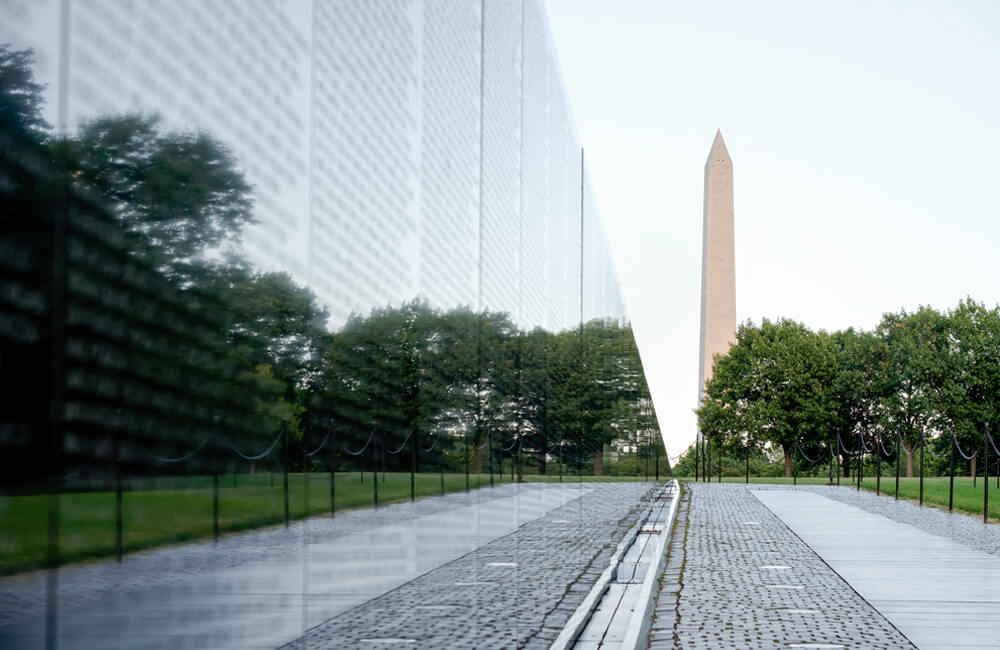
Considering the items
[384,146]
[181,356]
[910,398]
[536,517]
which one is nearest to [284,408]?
[181,356]

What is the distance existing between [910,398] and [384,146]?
3896cm

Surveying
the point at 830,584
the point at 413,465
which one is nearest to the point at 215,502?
the point at 413,465

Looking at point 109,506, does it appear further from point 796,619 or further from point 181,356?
point 796,619

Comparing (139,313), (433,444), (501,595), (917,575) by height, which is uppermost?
(139,313)

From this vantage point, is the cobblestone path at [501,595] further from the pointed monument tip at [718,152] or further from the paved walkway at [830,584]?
the pointed monument tip at [718,152]

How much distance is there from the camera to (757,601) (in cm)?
583

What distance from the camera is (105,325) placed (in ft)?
2.56

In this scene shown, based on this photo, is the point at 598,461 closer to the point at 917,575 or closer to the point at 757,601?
the point at 757,601

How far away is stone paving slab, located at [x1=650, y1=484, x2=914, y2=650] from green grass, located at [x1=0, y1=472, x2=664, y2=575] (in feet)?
12.7

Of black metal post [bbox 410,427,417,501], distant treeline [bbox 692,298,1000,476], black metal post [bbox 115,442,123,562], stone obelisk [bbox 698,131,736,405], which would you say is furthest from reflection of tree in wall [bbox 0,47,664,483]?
stone obelisk [bbox 698,131,736,405]

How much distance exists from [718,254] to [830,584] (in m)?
32.6

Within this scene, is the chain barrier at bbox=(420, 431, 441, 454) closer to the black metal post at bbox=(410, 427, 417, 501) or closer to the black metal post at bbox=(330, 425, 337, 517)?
the black metal post at bbox=(410, 427, 417, 501)

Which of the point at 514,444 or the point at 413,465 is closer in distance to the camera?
the point at 413,465

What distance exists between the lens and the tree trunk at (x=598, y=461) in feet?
19.6
